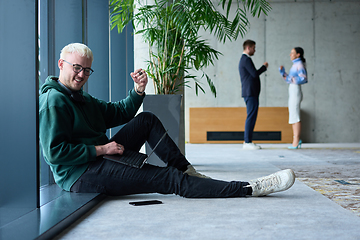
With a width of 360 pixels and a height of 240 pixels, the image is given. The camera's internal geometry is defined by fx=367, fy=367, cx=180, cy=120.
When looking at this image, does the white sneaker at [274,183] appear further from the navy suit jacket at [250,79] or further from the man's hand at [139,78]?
the navy suit jacket at [250,79]

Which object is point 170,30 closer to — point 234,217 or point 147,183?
point 147,183

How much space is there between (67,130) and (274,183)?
1.07 meters

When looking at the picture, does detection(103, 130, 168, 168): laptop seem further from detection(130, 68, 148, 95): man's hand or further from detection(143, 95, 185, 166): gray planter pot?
detection(143, 95, 185, 166): gray planter pot

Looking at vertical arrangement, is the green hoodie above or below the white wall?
below

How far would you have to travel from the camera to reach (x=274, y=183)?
1.91m

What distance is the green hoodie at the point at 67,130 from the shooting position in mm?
1667

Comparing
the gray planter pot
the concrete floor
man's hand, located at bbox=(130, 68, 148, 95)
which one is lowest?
the concrete floor

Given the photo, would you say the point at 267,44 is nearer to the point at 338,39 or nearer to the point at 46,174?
the point at 338,39

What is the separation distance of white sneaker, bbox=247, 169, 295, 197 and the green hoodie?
85 cm

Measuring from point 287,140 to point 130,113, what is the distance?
5.35 metres

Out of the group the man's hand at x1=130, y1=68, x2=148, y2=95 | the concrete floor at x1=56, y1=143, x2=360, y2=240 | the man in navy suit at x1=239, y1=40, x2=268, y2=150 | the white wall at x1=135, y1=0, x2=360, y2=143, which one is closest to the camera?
the concrete floor at x1=56, y1=143, x2=360, y2=240

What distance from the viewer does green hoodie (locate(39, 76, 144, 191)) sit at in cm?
167

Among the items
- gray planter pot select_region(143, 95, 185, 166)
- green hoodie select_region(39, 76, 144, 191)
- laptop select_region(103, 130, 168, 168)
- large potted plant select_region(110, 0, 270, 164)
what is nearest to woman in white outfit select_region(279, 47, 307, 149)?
large potted plant select_region(110, 0, 270, 164)

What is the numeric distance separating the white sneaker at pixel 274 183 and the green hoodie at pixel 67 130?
0.85 metres
